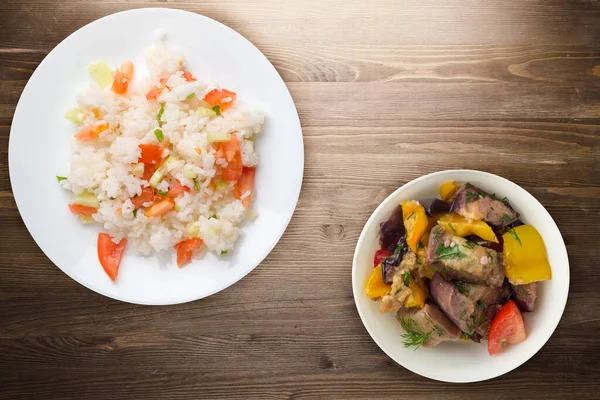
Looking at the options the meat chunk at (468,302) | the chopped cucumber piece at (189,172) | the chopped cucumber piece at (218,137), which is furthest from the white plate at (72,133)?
the meat chunk at (468,302)

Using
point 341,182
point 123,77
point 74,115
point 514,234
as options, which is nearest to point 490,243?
point 514,234

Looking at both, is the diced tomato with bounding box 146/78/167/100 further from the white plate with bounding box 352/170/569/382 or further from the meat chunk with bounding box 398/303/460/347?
the meat chunk with bounding box 398/303/460/347

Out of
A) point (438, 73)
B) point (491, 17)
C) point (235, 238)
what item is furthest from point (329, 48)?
point (235, 238)

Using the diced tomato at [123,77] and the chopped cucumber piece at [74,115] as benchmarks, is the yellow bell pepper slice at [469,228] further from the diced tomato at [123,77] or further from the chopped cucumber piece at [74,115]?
the chopped cucumber piece at [74,115]

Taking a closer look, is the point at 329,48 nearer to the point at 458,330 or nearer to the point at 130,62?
the point at 130,62

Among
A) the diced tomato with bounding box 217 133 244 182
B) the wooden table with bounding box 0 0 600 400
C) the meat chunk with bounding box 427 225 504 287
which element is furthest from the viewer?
the wooden table with bounding box 0 0 600 400

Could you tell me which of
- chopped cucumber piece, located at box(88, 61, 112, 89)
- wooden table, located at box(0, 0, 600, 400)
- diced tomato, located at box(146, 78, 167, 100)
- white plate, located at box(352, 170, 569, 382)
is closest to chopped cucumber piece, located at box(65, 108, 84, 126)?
chopped cucumber piece, located at box(88, 61, 112, 89)

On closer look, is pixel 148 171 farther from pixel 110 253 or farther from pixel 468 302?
pixel 468 302
